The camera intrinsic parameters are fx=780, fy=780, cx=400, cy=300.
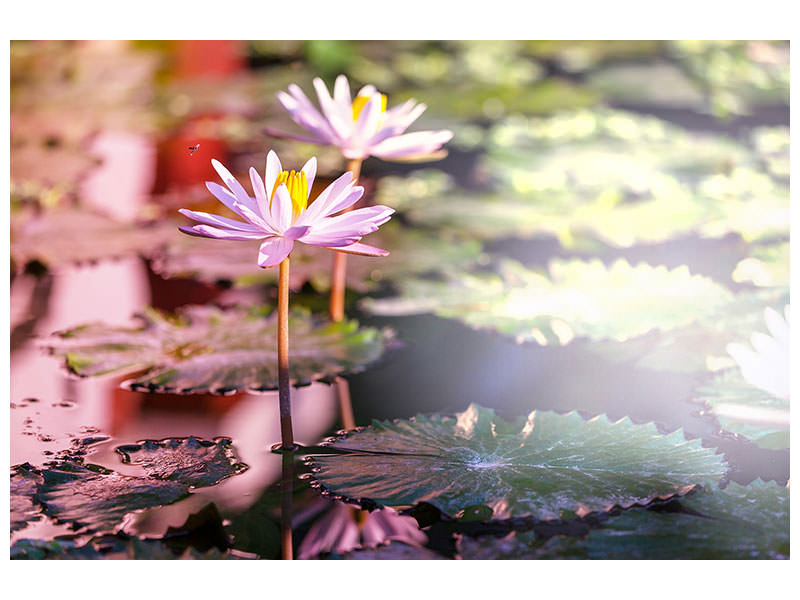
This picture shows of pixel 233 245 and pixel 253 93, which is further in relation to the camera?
pixel 253 93

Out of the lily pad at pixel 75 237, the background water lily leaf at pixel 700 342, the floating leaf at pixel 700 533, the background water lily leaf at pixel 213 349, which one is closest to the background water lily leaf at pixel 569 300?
the background water lily leaf at pixel 700 342

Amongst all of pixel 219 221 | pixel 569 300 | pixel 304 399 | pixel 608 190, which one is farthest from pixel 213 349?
pixel 608 190

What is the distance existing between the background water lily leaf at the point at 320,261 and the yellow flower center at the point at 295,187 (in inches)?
21.1

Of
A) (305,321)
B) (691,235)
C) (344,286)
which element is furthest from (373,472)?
(691,235)

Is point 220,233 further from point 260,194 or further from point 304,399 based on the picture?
point 304,399

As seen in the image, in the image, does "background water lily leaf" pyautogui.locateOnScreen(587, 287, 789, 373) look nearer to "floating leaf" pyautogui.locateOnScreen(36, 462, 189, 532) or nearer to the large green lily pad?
the large green lily pad

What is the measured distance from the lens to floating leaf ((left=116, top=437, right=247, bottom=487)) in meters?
0.80

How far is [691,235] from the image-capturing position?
153 centimetres

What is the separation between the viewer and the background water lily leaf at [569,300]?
1.19m

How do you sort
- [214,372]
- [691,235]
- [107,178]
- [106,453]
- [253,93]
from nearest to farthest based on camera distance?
[106,453]
[214,372]
[691,235]
[107,178]
[253,93]

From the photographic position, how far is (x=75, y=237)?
153cm

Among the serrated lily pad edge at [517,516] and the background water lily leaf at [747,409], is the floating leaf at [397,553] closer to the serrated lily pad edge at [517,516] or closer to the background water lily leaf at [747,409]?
the serrated lily pad edge at [517,516]

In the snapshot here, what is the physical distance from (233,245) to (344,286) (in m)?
0.31
